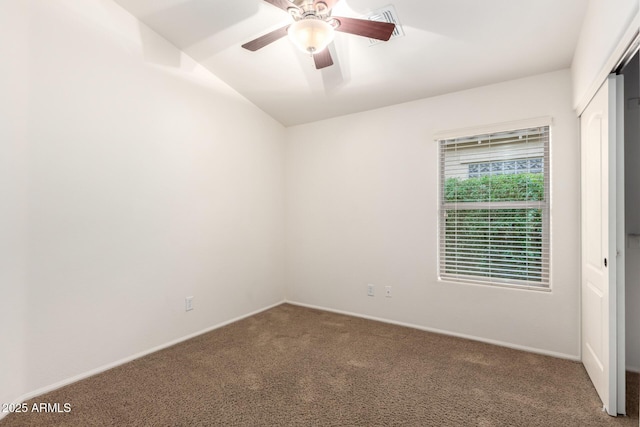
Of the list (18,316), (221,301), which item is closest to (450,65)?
(221,301)

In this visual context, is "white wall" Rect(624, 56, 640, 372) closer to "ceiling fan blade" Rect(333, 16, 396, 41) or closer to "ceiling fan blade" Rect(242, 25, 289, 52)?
"ceiling fan blade" Rect(333, 16, 396, 41)

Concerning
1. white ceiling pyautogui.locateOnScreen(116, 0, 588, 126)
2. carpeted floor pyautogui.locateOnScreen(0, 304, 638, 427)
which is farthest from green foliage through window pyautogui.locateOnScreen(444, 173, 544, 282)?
white ceiling pyautogui.locateOnScreen(116, 0, 588, 126)

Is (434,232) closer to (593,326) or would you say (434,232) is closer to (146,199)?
(593,326)

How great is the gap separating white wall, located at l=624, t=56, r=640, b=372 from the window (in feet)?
1.65

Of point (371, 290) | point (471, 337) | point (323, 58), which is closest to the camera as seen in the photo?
point (323, 58)

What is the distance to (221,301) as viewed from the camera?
335cm

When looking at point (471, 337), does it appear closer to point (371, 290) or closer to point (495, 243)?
point (495, 243)

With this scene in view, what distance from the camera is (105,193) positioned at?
7.88 feet

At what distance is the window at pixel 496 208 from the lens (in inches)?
107

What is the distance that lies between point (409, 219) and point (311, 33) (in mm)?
2112

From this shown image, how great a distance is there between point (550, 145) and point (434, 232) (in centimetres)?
123

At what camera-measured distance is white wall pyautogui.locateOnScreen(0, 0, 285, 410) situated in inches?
77.9

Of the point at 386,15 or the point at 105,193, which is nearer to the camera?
the point at 386,15

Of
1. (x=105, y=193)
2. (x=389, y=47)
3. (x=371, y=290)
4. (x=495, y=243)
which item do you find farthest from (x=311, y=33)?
(x=371, y=290)
